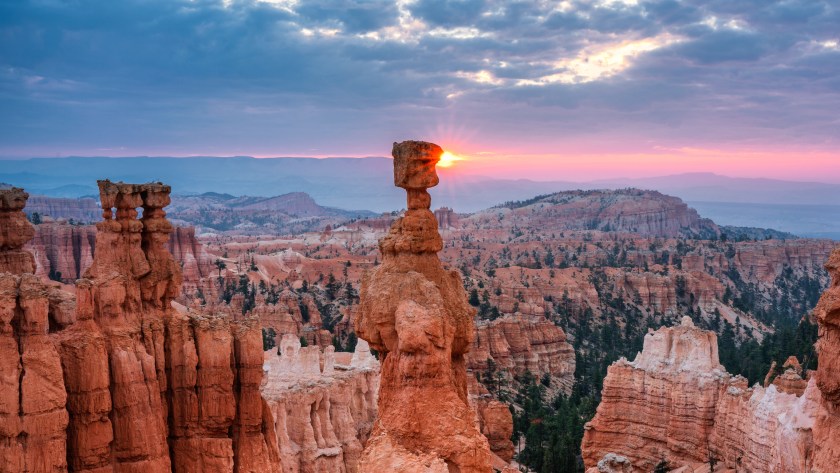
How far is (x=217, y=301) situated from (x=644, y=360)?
44525 millimetres

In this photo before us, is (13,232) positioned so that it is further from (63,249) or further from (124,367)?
(63,249)

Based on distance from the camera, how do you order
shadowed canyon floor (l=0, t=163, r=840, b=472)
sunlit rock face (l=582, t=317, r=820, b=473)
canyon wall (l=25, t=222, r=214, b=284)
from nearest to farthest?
shadowed canyon floor (l=0, t=163, r=840, b=472) → sunlit rock face (l=582, t=317, r=820, b=473) → canyon wall (l=25, t=222, r=214, b=284)

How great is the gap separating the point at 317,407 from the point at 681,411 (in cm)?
1366

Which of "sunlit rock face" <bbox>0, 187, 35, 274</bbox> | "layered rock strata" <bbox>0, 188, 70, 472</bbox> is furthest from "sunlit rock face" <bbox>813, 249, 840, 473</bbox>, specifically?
"sunlit rock face" <bbox>0, 187, 35, 274</bbox>

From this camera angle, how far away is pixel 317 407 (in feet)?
84.9

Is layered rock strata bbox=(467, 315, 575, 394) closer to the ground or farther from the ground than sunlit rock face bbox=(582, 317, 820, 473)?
closer to the ground

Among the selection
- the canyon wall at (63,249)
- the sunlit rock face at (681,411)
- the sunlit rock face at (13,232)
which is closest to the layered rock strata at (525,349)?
the sunlit rock face at (681,411)

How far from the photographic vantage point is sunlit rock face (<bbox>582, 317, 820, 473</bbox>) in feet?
86.6

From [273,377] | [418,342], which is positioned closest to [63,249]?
[273,377]

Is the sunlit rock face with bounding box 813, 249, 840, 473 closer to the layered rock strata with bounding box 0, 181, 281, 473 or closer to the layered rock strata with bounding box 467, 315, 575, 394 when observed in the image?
the layered rock strata with bounding box 0, 181, 281, 473

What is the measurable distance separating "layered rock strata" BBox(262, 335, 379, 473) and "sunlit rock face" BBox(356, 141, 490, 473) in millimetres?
13506

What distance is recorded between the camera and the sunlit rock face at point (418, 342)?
9828 millimetres

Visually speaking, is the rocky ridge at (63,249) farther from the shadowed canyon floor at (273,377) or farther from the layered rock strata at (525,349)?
the layered rock strata at (525,349)

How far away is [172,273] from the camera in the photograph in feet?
52.7
